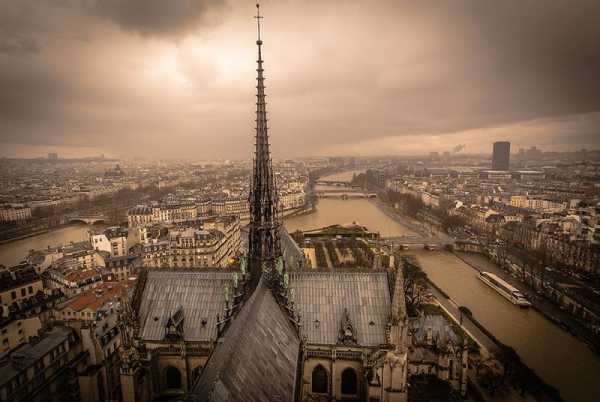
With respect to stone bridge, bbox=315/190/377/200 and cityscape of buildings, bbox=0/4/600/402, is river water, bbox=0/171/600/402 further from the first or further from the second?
stone bridge, bbox=315/190/377/200

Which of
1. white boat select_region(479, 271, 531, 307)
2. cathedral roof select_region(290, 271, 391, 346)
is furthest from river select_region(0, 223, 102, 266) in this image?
white boat select_region(479, 271, 531, 307)

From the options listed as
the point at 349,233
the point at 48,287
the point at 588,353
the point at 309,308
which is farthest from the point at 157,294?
the point at 349,233

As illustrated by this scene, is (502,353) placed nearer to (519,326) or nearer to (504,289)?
(519,326)

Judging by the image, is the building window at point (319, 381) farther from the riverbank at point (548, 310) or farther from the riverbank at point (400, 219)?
the riverbank at point (400, 219)

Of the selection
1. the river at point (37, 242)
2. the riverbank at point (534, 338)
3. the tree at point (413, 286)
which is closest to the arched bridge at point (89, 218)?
the river at point (37, 242)

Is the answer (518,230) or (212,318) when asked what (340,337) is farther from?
(518,230)
